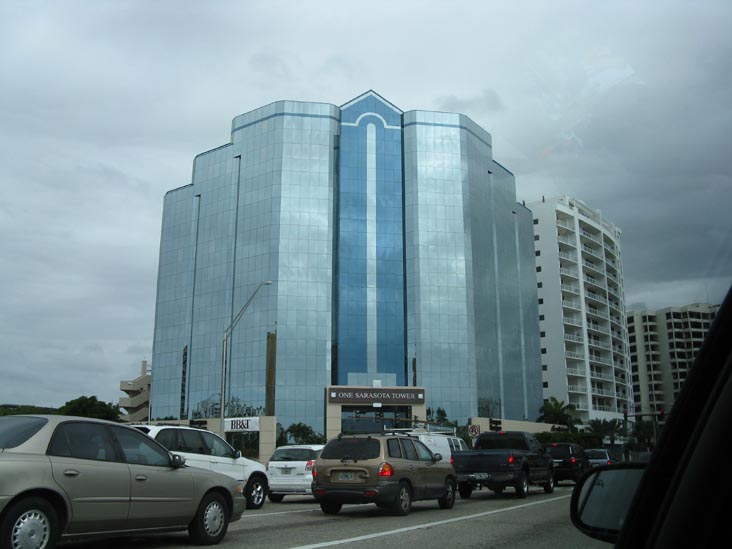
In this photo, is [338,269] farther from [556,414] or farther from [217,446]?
[217,446]

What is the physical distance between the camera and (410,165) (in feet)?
238

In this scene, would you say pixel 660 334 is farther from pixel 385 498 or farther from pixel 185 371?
pixel 185 371

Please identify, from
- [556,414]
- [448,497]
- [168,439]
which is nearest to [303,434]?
[556,414]

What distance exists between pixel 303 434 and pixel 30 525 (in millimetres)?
57750

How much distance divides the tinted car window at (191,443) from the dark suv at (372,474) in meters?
2.43

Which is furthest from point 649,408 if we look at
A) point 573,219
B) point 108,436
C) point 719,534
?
point 573,219

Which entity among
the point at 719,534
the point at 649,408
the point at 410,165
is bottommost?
the point at 719,534

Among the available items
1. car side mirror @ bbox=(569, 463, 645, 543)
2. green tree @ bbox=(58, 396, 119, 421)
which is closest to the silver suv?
car side mirror @ bbox=(569, 463, 645, 543)

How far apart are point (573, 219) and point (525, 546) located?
96045 mm

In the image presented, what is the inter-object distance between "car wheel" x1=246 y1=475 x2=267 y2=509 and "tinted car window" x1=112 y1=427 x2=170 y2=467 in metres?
7.09

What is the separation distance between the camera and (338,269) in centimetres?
6962

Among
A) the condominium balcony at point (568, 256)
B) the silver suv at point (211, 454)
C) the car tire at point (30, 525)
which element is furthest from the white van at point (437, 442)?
the condominium balcony at point (568, 256)

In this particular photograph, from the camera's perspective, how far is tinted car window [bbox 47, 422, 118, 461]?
8570 mm

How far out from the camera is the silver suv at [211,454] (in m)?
14.9
